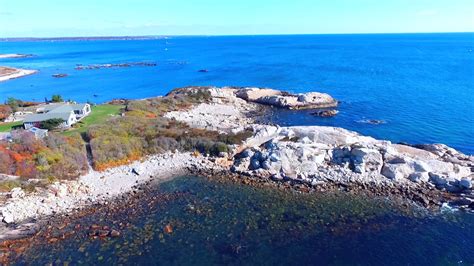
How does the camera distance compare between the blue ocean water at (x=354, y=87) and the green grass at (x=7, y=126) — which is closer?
the green grass at (x=7, y=126)

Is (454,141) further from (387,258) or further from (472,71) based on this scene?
(472,71)

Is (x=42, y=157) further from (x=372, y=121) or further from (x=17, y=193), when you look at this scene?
(x=372, y=121)

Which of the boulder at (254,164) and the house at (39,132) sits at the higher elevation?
the house at (39,132)

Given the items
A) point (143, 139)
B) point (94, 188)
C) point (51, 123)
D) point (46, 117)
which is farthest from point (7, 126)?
point (94, 188)

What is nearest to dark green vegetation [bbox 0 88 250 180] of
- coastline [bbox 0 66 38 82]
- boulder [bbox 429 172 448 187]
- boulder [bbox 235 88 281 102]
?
boulder [bbox 429 172 448 187]

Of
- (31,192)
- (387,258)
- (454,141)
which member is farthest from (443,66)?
(31,192)

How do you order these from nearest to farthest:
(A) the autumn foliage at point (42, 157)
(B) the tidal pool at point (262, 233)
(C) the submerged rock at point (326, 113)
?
1. (B) the tidal pool at point (262, 233)
2. (A) the autumn foliage at point (42, 157)
3. (C) the submerged rock at point (326, 113)

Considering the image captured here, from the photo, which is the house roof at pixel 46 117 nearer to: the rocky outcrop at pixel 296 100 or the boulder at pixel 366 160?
the boulder at pixel 366 160

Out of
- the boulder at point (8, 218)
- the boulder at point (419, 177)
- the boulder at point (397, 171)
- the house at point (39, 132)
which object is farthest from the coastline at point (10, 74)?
the boulder at point (419, 177)
